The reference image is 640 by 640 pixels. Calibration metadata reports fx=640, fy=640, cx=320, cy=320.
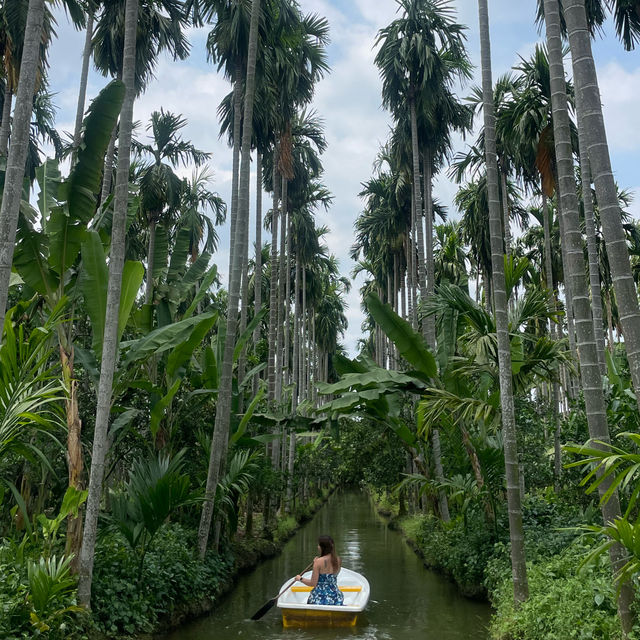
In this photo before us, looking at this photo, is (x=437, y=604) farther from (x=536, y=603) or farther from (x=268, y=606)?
(x=536, y=603)

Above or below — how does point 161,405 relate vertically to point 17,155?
below

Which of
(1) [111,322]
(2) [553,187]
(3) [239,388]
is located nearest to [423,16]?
(2) [553,187]

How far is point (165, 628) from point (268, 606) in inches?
84.4

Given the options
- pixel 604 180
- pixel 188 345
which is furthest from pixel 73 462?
pixel 604 180

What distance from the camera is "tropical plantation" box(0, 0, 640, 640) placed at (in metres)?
7.65

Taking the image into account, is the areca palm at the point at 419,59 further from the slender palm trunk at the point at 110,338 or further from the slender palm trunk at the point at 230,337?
the slender palm trunk at the point at 110,338

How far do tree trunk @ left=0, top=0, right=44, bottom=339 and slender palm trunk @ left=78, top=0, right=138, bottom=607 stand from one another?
55.4 inches

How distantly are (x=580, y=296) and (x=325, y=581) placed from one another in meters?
6.55

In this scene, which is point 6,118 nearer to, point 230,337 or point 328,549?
point 230,337

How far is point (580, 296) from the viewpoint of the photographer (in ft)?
25.2

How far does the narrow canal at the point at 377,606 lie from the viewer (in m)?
10.5

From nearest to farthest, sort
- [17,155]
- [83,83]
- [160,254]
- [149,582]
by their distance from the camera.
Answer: [17,155]
[149,582]
[160,254]
[83,83]

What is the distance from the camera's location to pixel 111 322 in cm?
915

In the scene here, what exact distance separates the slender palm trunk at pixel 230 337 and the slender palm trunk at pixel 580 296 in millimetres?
7915
